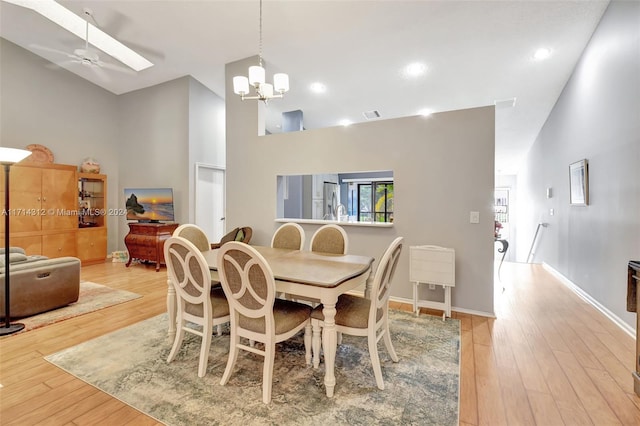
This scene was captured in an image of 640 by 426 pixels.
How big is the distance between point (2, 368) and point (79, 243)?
3875mm

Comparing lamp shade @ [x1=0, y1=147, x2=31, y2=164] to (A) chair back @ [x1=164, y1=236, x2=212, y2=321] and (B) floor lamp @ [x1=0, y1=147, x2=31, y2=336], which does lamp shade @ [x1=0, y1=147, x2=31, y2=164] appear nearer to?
(B) floor lamp @ [x1=0, y1=147, x2=31, y2=336]

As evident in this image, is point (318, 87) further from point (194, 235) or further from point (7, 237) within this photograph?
point (7, 237)

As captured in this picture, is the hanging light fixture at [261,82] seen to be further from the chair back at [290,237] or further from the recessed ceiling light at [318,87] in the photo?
the recessed ceiling light at [318,87]

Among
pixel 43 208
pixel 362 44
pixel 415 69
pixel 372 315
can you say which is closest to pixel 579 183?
pixel 415 69

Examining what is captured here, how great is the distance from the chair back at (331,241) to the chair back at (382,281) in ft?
2.46

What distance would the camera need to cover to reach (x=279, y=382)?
6.50ft

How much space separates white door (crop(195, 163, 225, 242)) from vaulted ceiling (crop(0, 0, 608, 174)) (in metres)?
1.67

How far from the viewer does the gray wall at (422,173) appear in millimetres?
3186

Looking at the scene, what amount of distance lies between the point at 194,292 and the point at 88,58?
3944mm

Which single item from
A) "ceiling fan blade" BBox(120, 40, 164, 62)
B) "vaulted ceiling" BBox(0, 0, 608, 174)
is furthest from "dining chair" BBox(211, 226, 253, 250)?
"ceiling fan blade" BBox(120, 40, 164, 62)

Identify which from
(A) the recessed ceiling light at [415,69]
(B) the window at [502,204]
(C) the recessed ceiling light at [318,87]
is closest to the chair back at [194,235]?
(C) the recessed ceiling light at [318,87]

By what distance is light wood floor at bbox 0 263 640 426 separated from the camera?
66.3 inches

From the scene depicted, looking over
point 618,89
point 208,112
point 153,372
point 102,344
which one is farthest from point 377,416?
point 208,112

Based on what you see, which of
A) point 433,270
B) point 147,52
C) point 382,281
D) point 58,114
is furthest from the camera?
point 58,114
